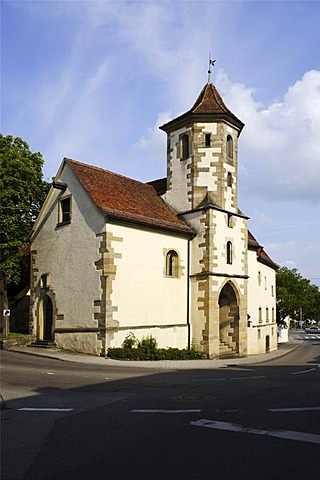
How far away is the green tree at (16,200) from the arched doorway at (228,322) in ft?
40.1

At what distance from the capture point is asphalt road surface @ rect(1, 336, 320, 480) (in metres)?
5.57

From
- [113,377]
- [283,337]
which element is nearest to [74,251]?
[113,377]

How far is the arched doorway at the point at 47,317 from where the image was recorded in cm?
2569

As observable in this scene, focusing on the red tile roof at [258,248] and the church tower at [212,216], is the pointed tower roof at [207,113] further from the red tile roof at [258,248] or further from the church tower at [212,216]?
the red tile roof at [258,248]

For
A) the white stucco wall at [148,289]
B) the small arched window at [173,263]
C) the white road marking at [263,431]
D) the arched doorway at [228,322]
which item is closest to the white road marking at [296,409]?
the white road marking at [263,431]

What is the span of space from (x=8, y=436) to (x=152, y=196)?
897 inches

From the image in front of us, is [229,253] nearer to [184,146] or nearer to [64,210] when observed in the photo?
[184,146]

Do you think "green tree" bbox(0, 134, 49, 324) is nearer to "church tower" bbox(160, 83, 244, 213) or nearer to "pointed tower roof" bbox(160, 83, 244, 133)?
"church tower" bbox(160, 83, 244, 213)

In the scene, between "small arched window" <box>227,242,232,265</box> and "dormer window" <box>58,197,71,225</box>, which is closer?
"dormer window" <box>58,197,71,225</box>

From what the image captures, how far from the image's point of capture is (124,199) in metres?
25.7

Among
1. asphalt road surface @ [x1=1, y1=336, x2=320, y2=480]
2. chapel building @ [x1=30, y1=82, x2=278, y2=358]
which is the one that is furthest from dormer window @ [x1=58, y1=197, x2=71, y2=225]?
asphalt road surface @ [x1=1, y1=336, x2=320, y2=480]

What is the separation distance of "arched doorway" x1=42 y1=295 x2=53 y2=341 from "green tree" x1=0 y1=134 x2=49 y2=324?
2602 mm

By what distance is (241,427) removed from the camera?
7578mm

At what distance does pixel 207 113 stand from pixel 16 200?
40.5 ft
